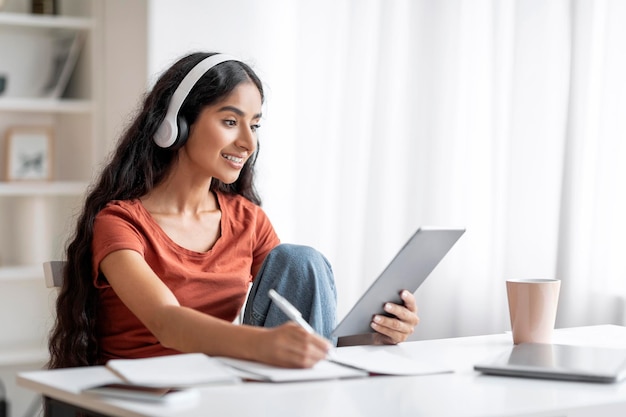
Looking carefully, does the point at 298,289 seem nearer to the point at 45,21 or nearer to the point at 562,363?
the point at 562,363

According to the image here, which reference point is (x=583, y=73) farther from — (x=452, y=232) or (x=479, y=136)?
(x=452, y=232)

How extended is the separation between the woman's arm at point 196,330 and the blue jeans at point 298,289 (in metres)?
0.19

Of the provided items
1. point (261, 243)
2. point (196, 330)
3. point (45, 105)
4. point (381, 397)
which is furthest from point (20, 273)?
point (381, 397)

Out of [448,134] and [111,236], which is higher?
[448,134]

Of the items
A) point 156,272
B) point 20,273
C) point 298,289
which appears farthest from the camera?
point 20,273

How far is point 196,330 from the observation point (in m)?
1.42

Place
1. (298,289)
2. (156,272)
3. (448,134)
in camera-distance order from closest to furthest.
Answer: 1. (298,289)
2. (156,272)
3. (448,134)

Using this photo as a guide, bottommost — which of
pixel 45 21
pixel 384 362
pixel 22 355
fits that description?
pixel 22 355

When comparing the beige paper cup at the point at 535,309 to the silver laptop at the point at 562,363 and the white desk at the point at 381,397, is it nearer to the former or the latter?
the silver laptop at the point at 562,363

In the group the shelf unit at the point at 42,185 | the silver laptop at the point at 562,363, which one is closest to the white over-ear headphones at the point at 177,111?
the silver laptop at the point at 562,363

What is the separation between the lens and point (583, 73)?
2508mm

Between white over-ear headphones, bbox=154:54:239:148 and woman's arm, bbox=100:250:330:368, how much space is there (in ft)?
1.04

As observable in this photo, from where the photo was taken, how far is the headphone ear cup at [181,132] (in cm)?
192

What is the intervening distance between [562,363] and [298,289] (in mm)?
507
